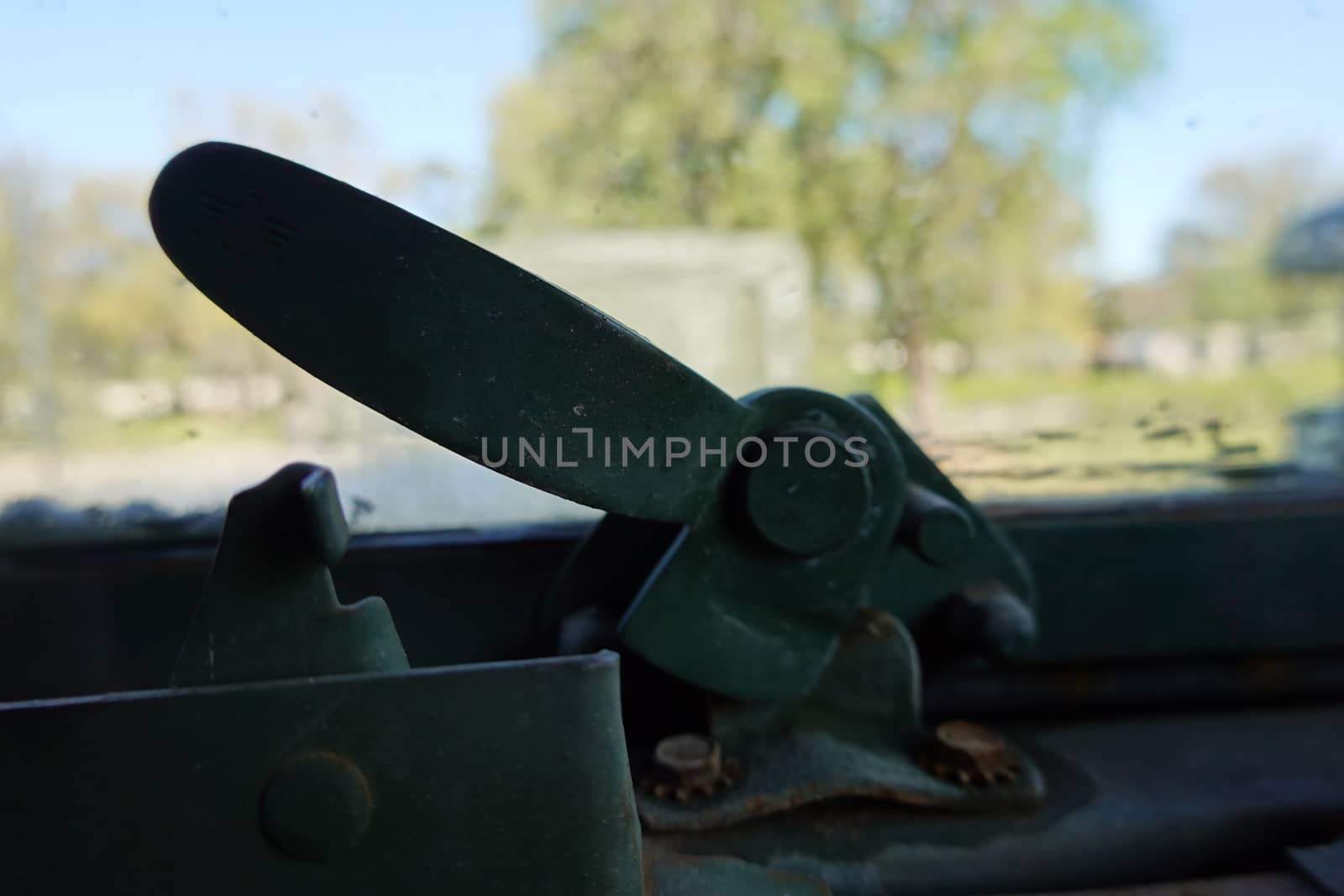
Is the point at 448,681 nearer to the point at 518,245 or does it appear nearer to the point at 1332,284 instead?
the point at 518,245

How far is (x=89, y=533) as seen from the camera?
0.88 m

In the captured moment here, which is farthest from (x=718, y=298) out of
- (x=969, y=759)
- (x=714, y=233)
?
(x=969, y=759)

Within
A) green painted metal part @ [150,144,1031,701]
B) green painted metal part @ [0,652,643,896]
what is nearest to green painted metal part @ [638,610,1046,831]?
green painted metal part @ [150,144,1031,701]

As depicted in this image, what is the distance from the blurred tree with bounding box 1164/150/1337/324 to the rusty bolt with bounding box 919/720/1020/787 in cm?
57

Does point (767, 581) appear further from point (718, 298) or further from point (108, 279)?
point (108, 279)

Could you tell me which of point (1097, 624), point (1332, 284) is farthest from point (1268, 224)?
point (1097, 624)

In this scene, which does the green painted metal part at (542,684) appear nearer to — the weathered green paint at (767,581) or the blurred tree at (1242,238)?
the weathered green paint at (767,581)

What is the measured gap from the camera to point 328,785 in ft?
1.43

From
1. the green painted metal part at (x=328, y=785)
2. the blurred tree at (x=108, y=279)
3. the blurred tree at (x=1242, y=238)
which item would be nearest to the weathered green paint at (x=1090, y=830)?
the green painted metal part at (x=328, y=785)

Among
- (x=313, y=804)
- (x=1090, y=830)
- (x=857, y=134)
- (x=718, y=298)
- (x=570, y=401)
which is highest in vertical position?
(x=857, y=134)

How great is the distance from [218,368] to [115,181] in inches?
7.7

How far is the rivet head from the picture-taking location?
0.43m

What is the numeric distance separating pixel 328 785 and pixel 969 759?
53 cm

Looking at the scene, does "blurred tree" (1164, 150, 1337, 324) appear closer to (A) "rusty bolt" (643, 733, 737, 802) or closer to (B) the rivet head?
(A) "rusty bolt" (643, 733, 737, 802)
